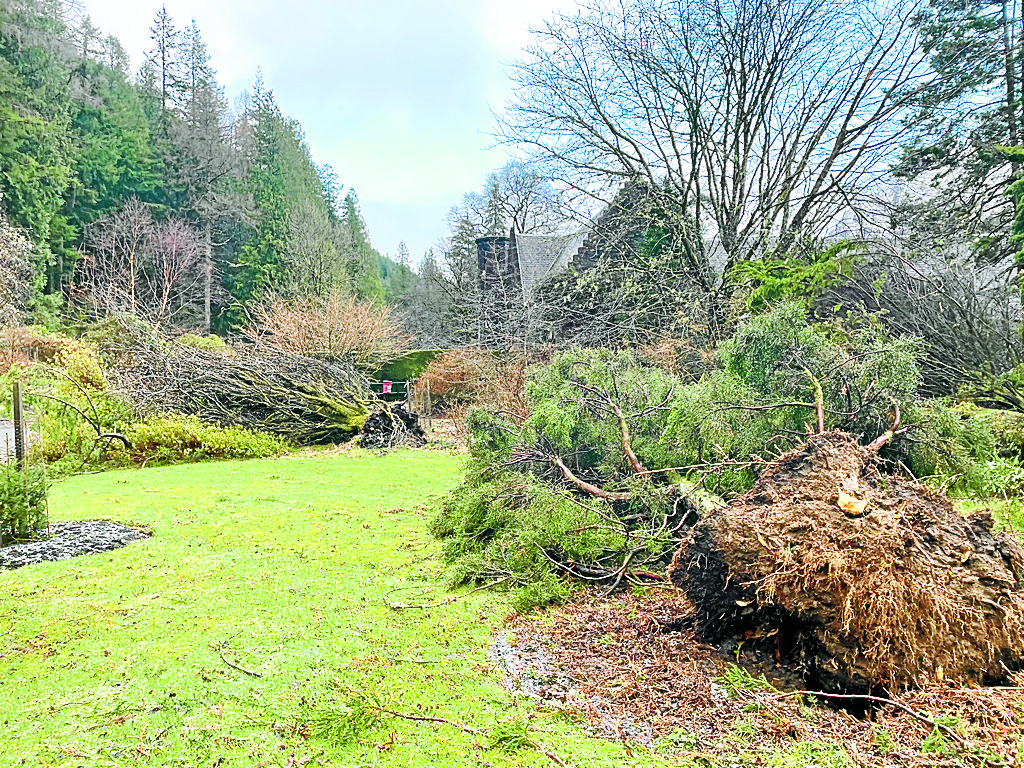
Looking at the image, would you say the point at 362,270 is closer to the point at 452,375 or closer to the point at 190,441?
the point at 452,375

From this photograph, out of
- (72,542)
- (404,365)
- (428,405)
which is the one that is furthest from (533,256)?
(72,542)

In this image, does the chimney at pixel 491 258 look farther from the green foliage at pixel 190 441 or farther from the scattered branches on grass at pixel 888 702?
the scattered branches on grass at pixel 888 702

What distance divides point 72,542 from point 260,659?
3123 mm

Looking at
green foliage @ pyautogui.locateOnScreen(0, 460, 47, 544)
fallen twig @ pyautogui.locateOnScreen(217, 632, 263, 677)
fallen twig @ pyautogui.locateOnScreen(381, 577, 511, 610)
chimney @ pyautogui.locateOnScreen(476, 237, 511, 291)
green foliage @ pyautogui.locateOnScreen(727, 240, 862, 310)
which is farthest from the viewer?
chimney @ pyautogui.locateOnScreen(476, 237, 511, 291)

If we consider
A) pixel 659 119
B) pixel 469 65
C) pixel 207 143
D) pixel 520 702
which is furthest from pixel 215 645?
pixel 207 143

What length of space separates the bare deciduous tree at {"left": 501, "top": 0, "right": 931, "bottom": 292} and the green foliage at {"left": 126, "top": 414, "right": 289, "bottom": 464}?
23.1 feet

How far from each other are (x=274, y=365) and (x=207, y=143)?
27.7m

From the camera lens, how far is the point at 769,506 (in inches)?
95.1

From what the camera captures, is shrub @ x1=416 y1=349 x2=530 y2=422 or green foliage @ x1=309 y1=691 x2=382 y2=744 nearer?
green foliage @ x1=309 y1=691 x2=382 y2=744

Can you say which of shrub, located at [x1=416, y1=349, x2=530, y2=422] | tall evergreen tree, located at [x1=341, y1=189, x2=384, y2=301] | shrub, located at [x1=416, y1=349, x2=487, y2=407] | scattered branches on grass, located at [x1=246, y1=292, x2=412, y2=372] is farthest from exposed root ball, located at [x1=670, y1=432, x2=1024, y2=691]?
tall evergreen tree, located at [x1=341, y1=189, x2=384, y2=301]

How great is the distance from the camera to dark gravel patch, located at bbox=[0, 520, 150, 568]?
4320 mm

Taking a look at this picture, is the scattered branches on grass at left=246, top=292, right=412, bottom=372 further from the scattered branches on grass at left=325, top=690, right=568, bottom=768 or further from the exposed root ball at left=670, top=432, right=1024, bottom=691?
the exposed root ball at left=670, top=432, right=1024, bottom=691

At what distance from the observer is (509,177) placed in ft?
78.6

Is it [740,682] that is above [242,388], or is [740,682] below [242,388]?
below
